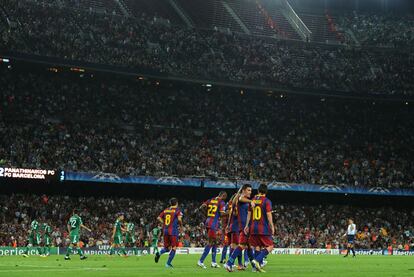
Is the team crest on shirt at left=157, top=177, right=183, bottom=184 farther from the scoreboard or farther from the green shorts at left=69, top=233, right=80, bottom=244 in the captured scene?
the green shorts at left=69, top=233, right=80, bottom=244

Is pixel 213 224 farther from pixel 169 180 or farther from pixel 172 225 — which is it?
pixel 169 180

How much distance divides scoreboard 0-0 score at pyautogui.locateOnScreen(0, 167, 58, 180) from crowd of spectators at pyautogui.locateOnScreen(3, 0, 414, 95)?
35.6ft

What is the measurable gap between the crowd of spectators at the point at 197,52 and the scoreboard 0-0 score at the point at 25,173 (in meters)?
10.8

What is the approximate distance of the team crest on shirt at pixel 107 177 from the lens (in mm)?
52125

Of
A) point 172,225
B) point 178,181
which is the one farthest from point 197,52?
point 172,225

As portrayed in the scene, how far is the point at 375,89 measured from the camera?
67438 mm

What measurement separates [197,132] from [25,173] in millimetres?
18547

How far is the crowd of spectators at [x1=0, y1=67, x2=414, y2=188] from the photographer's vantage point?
2142 inches

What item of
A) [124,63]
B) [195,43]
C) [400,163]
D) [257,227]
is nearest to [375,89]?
[400,163]

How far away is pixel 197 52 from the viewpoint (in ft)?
212

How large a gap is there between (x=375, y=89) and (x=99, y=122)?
27.3 meters

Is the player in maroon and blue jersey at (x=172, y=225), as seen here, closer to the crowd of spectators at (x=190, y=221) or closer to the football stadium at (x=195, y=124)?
the football stadium at (x=195, y=124)

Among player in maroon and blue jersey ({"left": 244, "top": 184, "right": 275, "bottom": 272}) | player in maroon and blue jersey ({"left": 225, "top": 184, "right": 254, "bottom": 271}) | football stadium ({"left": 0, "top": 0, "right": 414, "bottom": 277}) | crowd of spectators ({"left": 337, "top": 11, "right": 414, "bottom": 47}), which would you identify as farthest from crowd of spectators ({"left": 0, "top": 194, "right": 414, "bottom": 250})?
player in maroon and blue jersey ({"left": 244, "top": 184, "right": 275, "bottom": 272})

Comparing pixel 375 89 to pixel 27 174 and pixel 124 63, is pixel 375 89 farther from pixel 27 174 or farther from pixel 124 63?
pixel 27 174
